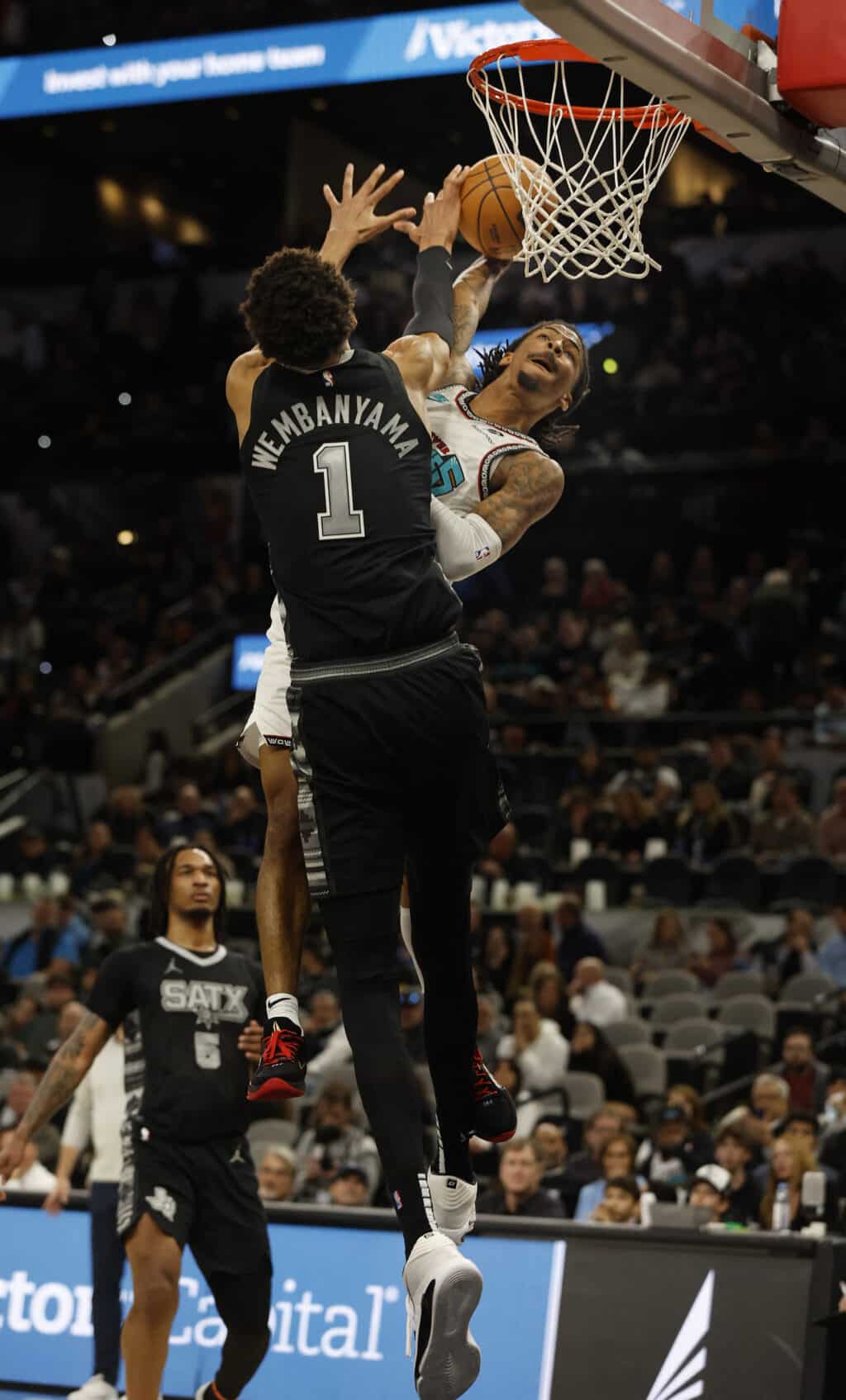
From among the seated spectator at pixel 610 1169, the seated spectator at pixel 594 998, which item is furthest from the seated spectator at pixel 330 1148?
the seated spectator at pixel 594 998

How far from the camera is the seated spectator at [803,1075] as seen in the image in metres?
11.8

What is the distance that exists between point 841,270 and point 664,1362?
19552 mm

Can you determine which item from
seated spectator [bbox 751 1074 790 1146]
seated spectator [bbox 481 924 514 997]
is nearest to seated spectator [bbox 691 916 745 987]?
seated spectator [bbox 481 924 514 997]

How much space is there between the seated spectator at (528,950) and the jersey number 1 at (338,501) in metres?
10.0

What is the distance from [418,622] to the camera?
464 cm

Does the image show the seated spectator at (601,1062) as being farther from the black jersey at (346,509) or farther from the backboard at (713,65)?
the black jersey at (346,509)

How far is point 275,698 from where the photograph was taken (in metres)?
5.02

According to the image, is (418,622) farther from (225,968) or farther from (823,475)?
(823,475)

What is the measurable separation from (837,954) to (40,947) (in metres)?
6.83

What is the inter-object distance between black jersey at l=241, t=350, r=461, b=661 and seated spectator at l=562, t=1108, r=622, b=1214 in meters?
6.40

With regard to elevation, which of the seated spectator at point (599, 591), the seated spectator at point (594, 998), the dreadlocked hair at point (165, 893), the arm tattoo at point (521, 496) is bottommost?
the seated spectator at point (594, 998)

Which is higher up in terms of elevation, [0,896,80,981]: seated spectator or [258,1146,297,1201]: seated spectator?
[0,896,80,981]: seated spectator

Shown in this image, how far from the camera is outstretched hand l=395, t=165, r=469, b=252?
17.8 ft

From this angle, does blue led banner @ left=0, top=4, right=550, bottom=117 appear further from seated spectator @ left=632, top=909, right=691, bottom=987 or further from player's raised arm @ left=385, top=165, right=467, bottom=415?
player's raised arm @ left=385, top=165, right=467, bottom=415
